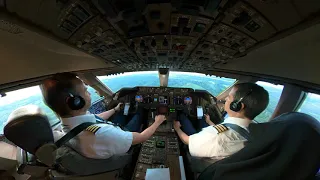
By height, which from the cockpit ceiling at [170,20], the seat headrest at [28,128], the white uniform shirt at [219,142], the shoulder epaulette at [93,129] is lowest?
the white uniform shirt at [219,142]

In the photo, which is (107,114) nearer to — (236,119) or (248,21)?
(236,119)

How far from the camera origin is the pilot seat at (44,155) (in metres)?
0.85

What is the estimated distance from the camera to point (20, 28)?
712 mm

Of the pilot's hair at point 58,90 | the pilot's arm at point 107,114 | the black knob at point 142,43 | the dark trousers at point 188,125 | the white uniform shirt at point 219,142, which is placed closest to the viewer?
the black knob at point 142,43

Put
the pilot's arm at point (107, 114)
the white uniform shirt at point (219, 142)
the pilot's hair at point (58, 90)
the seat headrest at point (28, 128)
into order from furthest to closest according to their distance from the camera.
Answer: the pilot's arm at point (107, 114) → the white uniform shirt at point (219, 142) → the pilot's hair at point (58, 90) → the seat headrest at point (28, 128)

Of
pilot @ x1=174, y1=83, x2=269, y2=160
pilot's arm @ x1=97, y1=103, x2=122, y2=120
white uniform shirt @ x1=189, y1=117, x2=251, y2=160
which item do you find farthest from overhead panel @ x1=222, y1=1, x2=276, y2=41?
pilot's arm @ x1=97, y1=103, x2=122, y2=120

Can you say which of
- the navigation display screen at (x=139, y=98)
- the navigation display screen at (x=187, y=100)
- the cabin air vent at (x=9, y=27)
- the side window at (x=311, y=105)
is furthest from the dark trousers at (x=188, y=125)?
the cabin air vent at (x=9, y=27)

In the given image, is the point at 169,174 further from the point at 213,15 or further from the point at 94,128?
the point at 213,15

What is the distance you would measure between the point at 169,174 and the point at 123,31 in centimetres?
81

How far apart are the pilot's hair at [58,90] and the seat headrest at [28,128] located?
226mm

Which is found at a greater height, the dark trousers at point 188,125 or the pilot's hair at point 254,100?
the pilot's hair at point 254,100

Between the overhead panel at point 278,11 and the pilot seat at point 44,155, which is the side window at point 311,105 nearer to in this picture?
the overhead panel at point 278,11

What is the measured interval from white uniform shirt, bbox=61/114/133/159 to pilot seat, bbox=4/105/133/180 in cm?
4

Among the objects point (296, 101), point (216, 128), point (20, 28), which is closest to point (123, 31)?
point (20, 28)
